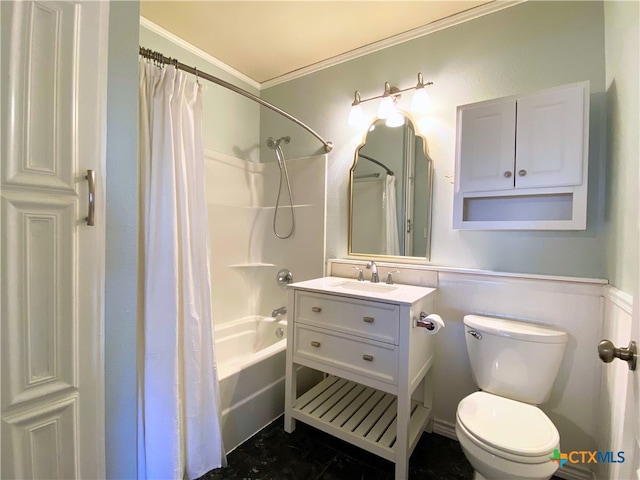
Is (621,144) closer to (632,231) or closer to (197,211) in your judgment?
(632,231)

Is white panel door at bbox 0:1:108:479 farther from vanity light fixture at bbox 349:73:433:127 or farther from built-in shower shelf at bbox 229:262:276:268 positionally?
built-in shower shelf at bbox 229:262:276:268

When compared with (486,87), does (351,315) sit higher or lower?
lower

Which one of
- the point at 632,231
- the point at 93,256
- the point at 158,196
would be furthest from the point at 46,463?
the point at 632,231

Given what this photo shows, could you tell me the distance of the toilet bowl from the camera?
3.36 ft

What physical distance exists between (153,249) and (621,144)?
79.3 inches

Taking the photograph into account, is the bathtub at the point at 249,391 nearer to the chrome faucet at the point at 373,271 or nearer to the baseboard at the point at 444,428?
the chrome faucet at the point at 373,271

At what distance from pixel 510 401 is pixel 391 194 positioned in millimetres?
1315

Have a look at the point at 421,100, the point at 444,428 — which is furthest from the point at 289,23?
the point at 444,428

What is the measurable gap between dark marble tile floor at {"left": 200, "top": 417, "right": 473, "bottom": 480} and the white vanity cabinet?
0.37 ft

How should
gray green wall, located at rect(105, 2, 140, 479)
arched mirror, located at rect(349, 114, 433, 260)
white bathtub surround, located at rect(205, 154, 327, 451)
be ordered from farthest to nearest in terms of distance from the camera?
white bathtub surround, located at rect(205, 154, 327, 451) → arched mirror, located at rect(349, 114, 433, 260) → gray green wall, located at rect(105, 2, 140, 479)

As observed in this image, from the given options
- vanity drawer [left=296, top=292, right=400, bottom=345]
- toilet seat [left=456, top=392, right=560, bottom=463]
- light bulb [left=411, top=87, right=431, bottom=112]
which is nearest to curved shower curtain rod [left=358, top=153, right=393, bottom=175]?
light bulb [left=411, top=87, right=431, bottom=112]

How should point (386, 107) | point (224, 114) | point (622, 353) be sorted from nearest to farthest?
point (622, 353) → point (386, 107) → point (224, 114)

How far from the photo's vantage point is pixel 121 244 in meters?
0.92

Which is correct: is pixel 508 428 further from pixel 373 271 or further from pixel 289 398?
pixel 289 398
